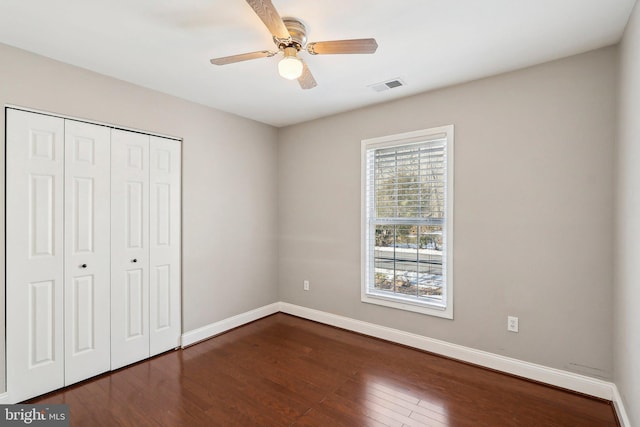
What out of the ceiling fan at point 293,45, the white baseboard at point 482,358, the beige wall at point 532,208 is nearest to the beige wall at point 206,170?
the white baseboard at point 482,358

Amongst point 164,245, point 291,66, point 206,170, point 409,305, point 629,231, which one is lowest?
point 409,305

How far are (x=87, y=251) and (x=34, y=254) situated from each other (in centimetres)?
33

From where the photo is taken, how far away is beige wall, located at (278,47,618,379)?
2287 mm

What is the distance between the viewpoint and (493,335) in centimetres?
272

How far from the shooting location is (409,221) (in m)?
3.25

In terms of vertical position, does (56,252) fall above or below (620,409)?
above

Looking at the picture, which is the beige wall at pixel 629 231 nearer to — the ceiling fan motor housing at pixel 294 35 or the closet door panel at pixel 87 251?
the ceiling fan motor housing at pixel 294 35

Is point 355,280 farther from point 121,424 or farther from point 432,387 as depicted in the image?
point 121,424

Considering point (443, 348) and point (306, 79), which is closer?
point (306, 79)

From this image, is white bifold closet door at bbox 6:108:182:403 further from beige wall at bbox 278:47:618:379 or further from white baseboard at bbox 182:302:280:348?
beige wall at bbox 278:47:618:379

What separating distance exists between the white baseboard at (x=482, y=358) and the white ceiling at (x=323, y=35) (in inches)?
96.1

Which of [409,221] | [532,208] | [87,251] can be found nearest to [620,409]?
[532,208]

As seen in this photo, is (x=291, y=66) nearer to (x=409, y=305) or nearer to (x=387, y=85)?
(x=387, y=85)

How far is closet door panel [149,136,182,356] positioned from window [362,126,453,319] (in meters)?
2.01
